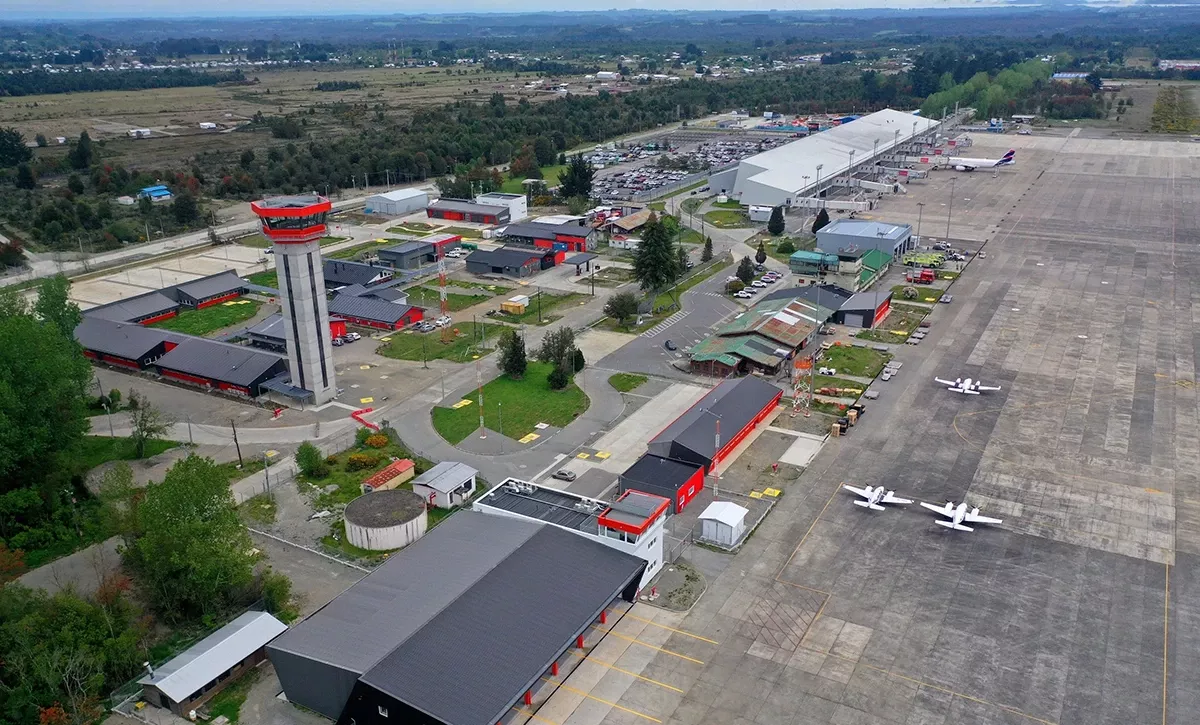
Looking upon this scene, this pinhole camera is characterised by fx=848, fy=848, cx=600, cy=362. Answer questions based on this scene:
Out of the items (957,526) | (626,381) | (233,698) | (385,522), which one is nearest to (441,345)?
(626,381)

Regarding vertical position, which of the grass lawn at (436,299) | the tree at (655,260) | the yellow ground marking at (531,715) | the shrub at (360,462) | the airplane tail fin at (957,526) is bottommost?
the yellow ground marking at (531,715)

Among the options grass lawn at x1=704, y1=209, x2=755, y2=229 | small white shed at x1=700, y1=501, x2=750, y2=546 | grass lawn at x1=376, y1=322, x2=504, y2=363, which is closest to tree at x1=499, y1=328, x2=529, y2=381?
grass lawn at x1=376, y1=322, x2=504, y2=363

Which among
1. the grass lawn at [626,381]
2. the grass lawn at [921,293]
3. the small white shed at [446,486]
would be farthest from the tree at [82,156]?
the grass lawn at [921,293]

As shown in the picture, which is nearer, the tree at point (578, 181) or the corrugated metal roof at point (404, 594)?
the corrugated metal roof at point (404, 594)

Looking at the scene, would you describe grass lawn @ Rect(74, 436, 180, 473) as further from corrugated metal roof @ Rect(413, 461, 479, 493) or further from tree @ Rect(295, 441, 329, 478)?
corrugated metal roof @ Rect(413, 461, 479, 493)

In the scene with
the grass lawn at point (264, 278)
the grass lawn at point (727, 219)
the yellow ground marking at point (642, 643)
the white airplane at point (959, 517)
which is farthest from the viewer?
the grass lawn at point (727, 219)

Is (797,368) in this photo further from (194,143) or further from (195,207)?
(194,143)

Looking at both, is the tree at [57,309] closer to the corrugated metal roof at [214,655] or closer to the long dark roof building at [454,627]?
the corrugated metal roof at [214,655]

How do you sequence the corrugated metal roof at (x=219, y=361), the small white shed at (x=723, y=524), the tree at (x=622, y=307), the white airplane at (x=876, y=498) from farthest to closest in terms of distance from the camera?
the tree at (x=622, y=307) → the corrugated metal roof at (x=219, y=361) → the white airplane at (x=876, y=498) → the small white shed at (x=723, y=524)
